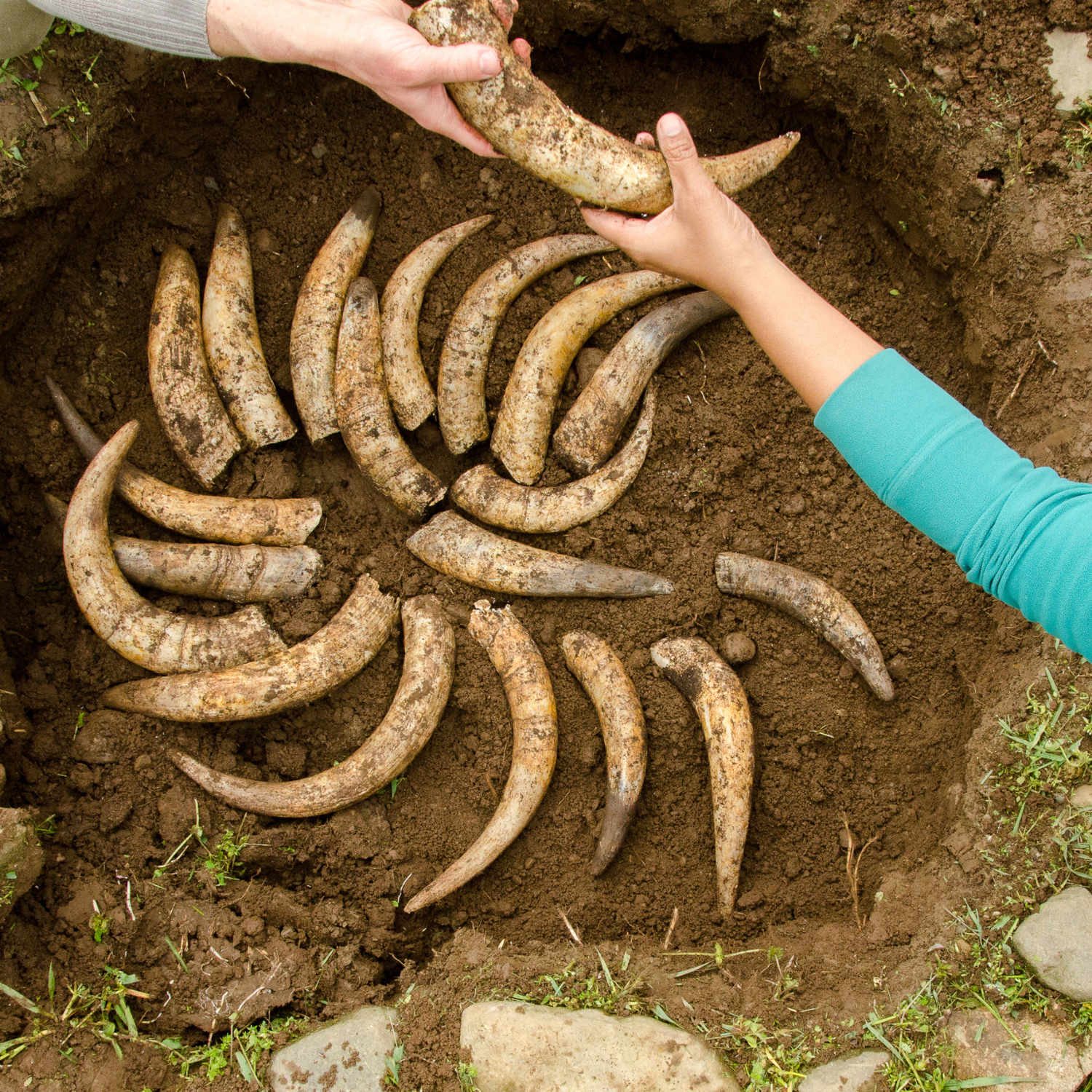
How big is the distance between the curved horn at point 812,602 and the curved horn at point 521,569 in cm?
31

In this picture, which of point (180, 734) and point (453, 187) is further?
point (453, 187)

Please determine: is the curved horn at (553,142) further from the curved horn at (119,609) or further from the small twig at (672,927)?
the small twig at (672,927)

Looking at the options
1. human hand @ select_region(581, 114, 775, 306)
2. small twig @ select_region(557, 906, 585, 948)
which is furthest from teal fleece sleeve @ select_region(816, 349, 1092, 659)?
small twig @ select_region(557, 906, 585, 948)

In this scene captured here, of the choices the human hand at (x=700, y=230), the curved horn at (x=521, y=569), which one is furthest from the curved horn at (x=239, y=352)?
the human hand at (x=700, y=230)

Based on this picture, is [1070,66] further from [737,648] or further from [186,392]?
[186,392]

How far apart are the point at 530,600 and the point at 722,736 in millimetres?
982

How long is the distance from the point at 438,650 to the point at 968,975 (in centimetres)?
218

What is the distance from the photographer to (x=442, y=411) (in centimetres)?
363

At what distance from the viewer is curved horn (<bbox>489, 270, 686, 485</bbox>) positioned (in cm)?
356

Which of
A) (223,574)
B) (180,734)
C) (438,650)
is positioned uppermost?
(223,574)

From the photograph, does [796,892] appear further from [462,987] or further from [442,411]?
[442,411]

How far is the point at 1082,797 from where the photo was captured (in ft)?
9.06

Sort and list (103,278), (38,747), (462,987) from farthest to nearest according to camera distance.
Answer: (103,278) → (38,747) → (462,987)

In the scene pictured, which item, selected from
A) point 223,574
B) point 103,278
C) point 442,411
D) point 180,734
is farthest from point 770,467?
point 103,278
